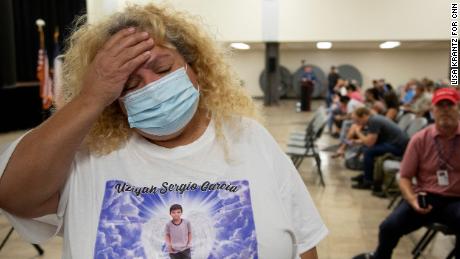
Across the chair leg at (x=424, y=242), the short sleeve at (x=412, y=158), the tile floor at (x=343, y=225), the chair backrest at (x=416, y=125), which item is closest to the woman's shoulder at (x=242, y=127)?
the tile floor at (x=343, y=225)

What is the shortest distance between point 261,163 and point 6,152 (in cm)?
66

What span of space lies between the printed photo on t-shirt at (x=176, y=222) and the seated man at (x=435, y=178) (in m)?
2.60

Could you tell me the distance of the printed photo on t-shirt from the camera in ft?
3.81

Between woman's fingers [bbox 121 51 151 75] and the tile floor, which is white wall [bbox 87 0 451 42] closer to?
the tile floor

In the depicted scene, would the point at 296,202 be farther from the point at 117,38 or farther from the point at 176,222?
the point at 117,38

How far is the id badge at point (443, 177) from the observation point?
349cm

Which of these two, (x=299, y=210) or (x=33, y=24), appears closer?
(x=299, y=210)

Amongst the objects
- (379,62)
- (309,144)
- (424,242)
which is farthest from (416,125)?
(379,62)

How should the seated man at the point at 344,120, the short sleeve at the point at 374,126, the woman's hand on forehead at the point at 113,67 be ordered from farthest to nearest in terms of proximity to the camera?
the seated man at the point at 344,120
the short sleeve at the point at 374,126
the woman's hand on forehead at the point at 113,67

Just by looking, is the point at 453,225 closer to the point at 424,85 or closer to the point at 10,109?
the point at 424,85

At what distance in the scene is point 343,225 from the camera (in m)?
5.14

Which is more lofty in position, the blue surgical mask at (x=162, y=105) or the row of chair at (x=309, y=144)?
the blue surgical mask at (x=162, y=105)

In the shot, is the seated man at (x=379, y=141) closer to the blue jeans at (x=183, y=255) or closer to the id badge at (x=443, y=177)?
the id badge at (x=443, y=177)

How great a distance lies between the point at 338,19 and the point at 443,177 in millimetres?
10486
